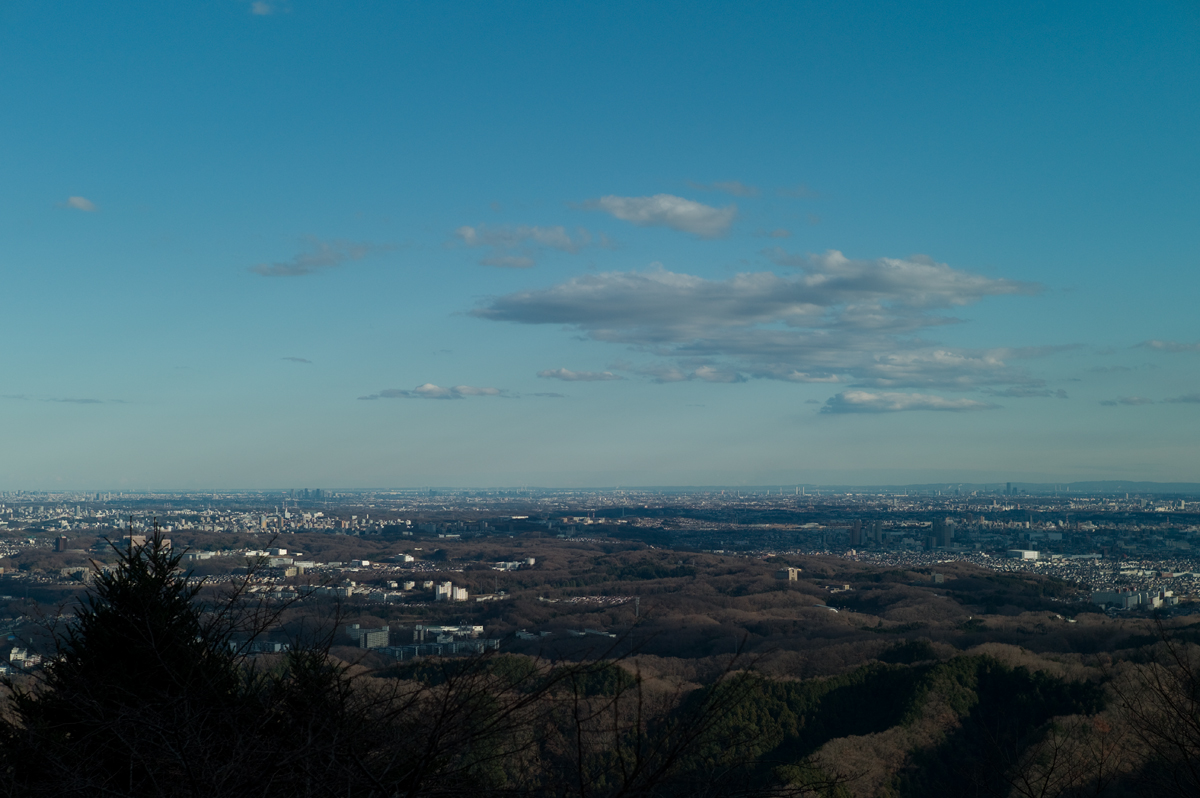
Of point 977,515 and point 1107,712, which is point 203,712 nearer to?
point 1107,712

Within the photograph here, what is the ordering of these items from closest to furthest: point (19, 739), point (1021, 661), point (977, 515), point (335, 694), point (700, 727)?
point (700, 727) → point (335, 694) → point (19, 739) → point (1021, 661) → point (977, 515)

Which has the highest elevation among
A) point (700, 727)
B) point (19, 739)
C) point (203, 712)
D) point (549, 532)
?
point (700, 727)

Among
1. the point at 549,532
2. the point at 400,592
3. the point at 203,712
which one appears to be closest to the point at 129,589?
the point at 203,712

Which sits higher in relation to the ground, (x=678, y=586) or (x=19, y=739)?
(x=19, y=739)

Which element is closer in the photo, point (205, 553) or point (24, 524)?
point (205, 553)

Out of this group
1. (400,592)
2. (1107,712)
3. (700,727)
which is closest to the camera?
(700,727)

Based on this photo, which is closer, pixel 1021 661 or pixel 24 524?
pixel 1021 661

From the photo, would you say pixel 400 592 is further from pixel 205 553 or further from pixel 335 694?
pixel 335 694

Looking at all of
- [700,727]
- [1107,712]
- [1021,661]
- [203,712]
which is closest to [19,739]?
[203,712]

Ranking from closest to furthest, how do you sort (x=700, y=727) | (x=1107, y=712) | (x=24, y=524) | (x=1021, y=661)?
(x=700, y=727) → (x=1107, y=712) → (x=1021, y=661) → (x=24, y=524)
